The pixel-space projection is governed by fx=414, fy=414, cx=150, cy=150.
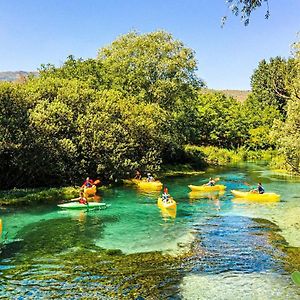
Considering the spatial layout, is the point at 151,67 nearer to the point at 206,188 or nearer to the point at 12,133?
the point at 206,188

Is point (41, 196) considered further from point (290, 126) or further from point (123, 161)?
point (290, 126)

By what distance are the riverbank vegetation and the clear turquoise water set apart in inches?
235

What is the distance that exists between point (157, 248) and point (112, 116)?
2337cm

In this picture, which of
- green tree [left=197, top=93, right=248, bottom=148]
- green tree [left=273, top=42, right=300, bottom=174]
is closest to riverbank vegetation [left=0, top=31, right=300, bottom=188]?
green tree [left=273, top=42, right=300, bottom=174]

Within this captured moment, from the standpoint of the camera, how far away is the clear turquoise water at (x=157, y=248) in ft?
45.4

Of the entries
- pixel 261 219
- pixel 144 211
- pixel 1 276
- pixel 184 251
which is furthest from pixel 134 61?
pixel 1 276

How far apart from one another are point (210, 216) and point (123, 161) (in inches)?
585

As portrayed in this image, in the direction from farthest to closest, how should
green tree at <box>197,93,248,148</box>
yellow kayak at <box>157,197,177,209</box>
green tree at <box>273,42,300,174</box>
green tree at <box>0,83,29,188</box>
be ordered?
green tree at <box>197,93,248,148</box>
green tree at <box>0,83,29,188</box>
yellow kayak at <box>157,197,177,209</box>
green tree at <box>273,42,300,174</box>

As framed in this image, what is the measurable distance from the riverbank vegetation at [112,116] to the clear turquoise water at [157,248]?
19.6ft

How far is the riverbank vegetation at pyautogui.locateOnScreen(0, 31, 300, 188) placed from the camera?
3136 centimetres

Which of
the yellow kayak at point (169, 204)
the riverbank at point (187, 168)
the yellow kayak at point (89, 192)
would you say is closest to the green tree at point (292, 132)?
the yellow kayak at point (169, 204)

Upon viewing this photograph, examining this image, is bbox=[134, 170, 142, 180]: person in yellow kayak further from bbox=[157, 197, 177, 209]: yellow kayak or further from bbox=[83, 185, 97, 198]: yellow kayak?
bbox=[157, 197, 177, 209]: yellow kayak

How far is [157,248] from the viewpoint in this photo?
18828 mm

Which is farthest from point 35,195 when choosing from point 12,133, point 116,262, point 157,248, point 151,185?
point 116,262
